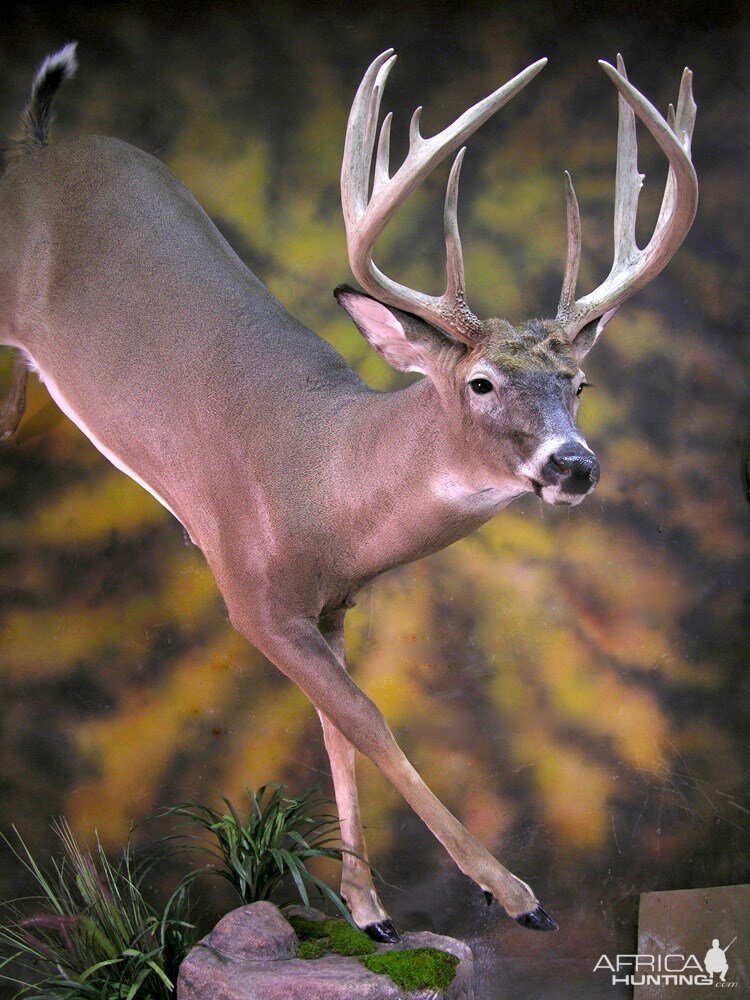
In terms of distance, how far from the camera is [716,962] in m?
4.83

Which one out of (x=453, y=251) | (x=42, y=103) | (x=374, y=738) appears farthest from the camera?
(x=42, y=103)

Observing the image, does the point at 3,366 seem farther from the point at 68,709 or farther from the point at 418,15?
the point at 418,15

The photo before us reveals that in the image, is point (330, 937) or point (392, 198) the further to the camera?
point (330, 937)

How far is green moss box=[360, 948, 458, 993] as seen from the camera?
9.95 ft

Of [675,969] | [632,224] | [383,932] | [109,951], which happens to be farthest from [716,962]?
[632,224]

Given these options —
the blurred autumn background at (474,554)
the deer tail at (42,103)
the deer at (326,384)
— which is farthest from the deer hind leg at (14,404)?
the deer tail at (42,103)

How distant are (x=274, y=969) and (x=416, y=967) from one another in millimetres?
390

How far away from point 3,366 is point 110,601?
1.13 meters

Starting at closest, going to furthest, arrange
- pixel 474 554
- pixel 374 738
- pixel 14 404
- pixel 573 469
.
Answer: pixel 573 469 → pixel 374 738 → pixel 14 404 → pixel 474 554

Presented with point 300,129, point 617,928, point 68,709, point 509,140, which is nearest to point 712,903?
point 617,928

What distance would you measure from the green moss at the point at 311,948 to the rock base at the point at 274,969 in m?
0.02

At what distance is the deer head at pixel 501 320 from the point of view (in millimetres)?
2824

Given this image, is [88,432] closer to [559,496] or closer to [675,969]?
[559,496]

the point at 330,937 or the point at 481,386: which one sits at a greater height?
the point at 481,386
